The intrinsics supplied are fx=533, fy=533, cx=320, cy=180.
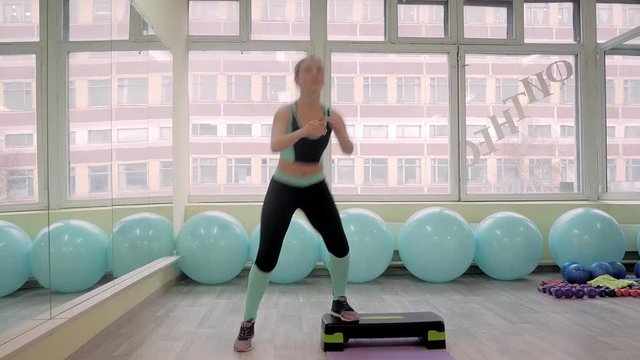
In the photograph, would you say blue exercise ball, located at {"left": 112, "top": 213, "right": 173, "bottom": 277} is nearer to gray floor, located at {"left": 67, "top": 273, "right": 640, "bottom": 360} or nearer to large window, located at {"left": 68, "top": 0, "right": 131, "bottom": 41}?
gray floor, located at {"left": 67, "top": 273, "right": 640, "bottom": 360}

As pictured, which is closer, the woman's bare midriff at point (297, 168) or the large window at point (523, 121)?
the woman's bare midriff at point (297, 168)

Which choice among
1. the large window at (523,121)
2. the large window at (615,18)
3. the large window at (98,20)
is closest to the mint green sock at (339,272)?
the large window at (98,20)

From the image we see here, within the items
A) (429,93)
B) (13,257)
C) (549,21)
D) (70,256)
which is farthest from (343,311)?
(549,21)

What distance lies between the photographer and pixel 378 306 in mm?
3639

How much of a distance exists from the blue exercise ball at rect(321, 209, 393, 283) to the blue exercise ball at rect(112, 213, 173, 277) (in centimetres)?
126

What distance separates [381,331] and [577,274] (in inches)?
90.9

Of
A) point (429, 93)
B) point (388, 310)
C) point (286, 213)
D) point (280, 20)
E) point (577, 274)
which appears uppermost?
point (280, 20)

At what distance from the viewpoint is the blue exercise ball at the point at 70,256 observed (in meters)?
2.19

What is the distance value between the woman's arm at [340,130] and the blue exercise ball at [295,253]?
1651mm

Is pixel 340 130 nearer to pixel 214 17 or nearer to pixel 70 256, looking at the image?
pixel 70 256

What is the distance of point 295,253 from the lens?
4.20 m

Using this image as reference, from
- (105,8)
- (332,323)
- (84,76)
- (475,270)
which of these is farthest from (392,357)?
(475,270)

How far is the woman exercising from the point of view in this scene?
2.55 metres

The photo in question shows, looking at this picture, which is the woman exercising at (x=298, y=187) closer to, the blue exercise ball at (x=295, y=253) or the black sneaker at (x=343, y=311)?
the black sneaker at (x=343, y=311)
